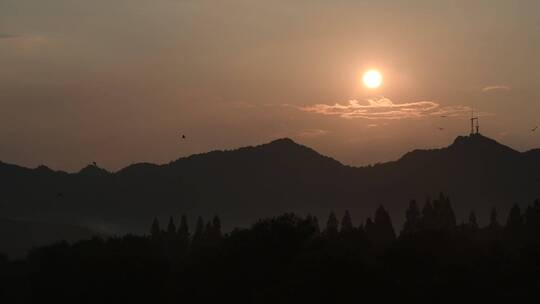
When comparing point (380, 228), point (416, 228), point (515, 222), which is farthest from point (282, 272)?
point (380, 228)

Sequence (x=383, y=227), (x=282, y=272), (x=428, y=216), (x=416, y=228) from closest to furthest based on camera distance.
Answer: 1. (x=282, y=272)
2. (x=416, y=228)
3. (x=383, y=227)
4. (x=428, y=216)

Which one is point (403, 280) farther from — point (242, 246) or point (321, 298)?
point (242, 246)

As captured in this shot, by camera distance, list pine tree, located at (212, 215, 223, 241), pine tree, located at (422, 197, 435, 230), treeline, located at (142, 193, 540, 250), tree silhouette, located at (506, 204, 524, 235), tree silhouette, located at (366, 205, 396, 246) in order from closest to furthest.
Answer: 1. treeline, located at (142, 193, 540, 250)
2. tree silhouette, located at (506, 204, 524, 235)
3. pine tree, located at (212, 215, 223, 241)
4. pine tree, located at (422, 197, 435, 230)
5. tree silhouette, located at (366, 205, 396, 246)

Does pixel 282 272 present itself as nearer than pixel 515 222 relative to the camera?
Yes

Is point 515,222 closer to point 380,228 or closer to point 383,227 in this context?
point 383,227

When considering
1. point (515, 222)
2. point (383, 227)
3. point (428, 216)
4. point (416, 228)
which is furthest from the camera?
point (428, 216)

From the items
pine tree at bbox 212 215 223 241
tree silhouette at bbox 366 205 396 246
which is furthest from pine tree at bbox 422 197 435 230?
pine tree at bbox 212 215 223 241

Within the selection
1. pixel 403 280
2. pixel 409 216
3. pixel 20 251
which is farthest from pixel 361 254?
pixel 20 251

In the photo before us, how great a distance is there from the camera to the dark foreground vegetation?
62969 mm

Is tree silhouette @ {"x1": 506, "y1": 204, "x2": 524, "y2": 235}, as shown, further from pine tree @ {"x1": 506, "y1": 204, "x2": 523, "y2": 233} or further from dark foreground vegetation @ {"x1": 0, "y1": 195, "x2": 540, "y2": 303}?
dark foreground vegetation @ {"x1": 0, "y1": 195, "x2": 540, "y2": 303}

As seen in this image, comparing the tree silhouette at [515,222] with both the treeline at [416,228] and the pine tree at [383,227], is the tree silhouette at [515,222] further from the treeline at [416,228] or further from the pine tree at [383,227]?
the pine tree at [383,227]

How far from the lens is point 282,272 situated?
6750cm

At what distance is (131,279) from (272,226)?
12.0 m

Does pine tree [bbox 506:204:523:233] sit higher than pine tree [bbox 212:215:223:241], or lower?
higher
